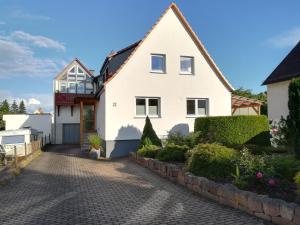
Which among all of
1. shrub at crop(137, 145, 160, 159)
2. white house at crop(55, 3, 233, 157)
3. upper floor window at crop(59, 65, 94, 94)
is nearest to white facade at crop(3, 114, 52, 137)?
upper floor window at crop(59, 65, 94, 94)

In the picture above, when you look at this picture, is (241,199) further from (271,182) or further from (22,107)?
(22,107)

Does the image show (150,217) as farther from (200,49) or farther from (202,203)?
(200,49)

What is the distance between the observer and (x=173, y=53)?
66.8 feet

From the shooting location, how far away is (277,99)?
953 inches

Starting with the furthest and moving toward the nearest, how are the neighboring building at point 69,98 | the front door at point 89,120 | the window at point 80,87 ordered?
the window at point 80,87 < the neighboring building at point 69,98 < the front door at point 89,120

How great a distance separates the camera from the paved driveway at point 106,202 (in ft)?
22.2

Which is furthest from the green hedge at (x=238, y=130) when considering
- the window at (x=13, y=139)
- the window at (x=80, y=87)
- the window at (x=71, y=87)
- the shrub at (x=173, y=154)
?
the window at (x=71, y=87)

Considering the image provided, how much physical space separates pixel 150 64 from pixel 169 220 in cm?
1419

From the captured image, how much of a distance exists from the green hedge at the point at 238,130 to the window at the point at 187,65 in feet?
20.5

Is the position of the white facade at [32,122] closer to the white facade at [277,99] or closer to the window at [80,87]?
the window at [80,87]

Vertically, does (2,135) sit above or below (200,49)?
below

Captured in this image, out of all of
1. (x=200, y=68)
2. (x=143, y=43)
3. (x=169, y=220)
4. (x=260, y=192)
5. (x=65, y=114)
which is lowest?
(x=169, y=220)

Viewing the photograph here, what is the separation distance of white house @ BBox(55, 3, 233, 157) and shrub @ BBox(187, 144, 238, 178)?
9.49 meters

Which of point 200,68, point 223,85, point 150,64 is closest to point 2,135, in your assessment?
point 150,64
